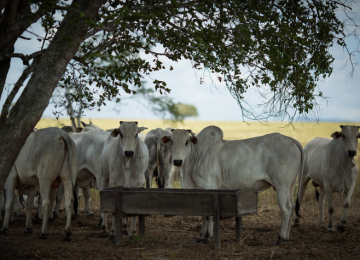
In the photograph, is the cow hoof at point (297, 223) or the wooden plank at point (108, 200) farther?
the cow hoof at point (297, 223)

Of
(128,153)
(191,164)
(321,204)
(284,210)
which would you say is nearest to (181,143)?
(191,164)

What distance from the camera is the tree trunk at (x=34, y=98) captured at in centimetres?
593

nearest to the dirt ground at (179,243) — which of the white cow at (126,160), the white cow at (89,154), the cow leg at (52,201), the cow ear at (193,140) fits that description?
the cow leg at (52,201)

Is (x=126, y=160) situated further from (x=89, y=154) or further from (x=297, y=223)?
(x=297, y=223)

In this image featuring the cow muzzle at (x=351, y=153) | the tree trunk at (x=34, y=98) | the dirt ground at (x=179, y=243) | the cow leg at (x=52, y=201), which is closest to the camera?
the tree trunk at (x=34, y=98)

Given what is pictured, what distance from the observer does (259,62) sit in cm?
682

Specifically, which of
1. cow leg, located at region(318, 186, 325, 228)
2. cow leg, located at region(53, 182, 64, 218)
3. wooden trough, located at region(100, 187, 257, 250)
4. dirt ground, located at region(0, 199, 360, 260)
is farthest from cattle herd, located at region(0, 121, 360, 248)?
cow leg, located at region(53, 182, 64, 218)

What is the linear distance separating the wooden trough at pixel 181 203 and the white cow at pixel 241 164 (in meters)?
0.65

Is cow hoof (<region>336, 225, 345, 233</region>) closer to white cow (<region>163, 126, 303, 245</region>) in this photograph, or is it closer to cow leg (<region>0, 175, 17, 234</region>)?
Answer: white cow (<region>163, 126, 303, 245</region>)

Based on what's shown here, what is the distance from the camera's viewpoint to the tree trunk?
5926mm

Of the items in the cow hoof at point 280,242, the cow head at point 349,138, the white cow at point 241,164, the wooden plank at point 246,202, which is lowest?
the cow hoof at point 280,242

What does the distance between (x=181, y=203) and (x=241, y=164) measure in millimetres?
1575

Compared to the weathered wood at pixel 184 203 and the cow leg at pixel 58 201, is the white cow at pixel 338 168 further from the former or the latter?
the cow leg at pixel 58 201

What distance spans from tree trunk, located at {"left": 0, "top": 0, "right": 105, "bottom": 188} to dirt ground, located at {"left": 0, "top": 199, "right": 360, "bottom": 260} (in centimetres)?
145
